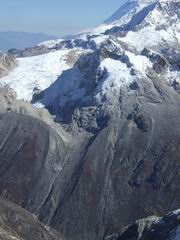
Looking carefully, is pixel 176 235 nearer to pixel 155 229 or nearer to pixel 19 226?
pixel 155 229

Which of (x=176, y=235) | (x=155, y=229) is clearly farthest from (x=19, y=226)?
(x=176, y=235)

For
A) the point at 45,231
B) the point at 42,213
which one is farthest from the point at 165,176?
the point at 45,231

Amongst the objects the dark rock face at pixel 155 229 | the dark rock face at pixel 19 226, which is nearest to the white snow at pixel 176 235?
the dark rock face at pixel 155 229

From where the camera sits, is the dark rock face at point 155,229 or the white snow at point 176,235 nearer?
the white snow at point 176,235

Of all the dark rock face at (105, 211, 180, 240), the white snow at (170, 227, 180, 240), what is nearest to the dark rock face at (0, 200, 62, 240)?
the dark rock face at (105, 211, 180, 240)

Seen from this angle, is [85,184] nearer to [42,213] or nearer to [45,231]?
[42,213]

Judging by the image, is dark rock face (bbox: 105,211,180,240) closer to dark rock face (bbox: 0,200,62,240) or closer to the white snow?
the white snow

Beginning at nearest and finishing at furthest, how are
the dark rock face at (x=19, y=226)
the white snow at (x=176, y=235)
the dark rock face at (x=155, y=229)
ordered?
the white snow at (x=176, y=235) < the dark rock face at (x=155, y=229) < the dark rock face at (x=19, y=226)

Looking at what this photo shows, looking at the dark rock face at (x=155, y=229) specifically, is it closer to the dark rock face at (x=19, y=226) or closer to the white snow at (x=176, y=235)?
the white snow at (x=176, y=235)
